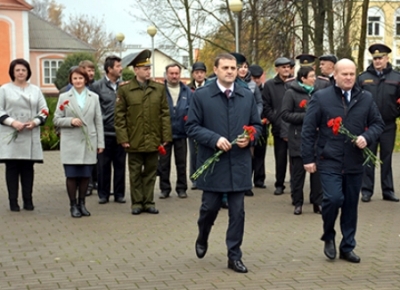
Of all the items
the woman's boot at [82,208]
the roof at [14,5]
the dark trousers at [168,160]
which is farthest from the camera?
the roof at [14,5]

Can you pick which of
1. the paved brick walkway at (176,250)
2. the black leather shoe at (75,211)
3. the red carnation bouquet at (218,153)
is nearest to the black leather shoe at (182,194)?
the paved brick walkway at (176,250)

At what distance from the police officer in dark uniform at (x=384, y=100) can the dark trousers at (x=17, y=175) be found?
4795 mm

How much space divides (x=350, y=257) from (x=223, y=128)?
5.73ft

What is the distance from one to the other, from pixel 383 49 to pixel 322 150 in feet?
14.2

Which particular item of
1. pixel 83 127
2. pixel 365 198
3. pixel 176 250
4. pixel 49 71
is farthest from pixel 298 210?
pixel 49 71

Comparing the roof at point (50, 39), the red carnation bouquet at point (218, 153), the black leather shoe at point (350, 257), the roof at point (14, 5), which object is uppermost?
the roof at point (14, 5)

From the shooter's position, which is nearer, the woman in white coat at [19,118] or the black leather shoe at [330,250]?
the black leather shoe at [330,250]

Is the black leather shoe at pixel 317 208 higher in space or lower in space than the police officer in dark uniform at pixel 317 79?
lower

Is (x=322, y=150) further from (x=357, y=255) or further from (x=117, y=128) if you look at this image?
(x=117, y=128)

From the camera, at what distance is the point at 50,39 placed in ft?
219

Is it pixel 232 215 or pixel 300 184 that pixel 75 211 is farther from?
pixel 232 215

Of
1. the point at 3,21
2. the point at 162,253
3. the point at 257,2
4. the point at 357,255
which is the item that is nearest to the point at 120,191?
the point at 162,253

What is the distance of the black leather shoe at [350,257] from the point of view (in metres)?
7.44

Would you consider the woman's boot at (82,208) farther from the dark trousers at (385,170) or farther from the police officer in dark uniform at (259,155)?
the dark trousers at (385,170)
